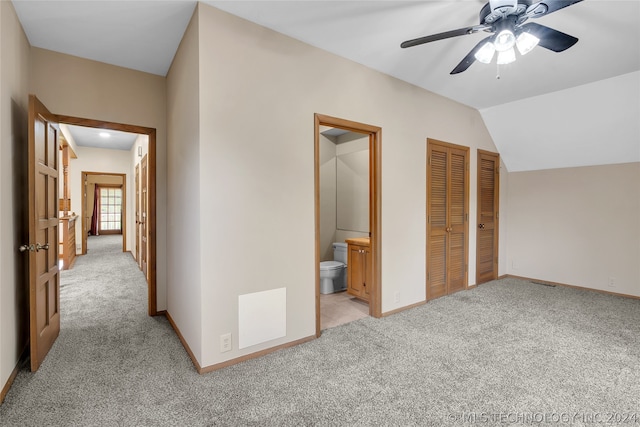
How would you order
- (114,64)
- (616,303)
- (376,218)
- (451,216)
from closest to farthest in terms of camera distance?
(114,64)
(376,218)
(616,303)
(451,216)

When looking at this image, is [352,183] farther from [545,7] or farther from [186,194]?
Result: [545,7]

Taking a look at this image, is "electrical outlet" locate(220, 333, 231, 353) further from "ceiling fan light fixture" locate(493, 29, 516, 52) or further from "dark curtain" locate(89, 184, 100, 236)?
"dark curtain" locate(89, 184, 100, 236)

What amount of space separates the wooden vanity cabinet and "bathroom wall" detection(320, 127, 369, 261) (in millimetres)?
755

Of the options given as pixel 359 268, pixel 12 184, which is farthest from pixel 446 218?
pixel 12 184

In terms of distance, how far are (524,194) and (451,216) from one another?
5.97ft

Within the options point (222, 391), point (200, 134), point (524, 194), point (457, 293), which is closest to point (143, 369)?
point (222, 391)

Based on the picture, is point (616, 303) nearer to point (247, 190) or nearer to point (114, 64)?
point (247, 190)

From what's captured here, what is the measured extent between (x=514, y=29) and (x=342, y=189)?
11.0 ft

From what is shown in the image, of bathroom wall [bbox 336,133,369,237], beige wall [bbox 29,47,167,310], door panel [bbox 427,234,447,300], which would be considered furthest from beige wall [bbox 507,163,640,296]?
beige wall [bbox 29,47,167,310]

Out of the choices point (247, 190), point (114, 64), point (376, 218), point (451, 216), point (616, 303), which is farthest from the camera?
point (451, 216)

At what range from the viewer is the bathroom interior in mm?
3926

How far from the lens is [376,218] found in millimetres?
3297

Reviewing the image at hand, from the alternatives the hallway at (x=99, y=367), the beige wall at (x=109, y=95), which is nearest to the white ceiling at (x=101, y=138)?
the beige wall at (x=109, y=95)

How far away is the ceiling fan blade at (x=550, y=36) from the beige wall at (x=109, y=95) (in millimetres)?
3379
